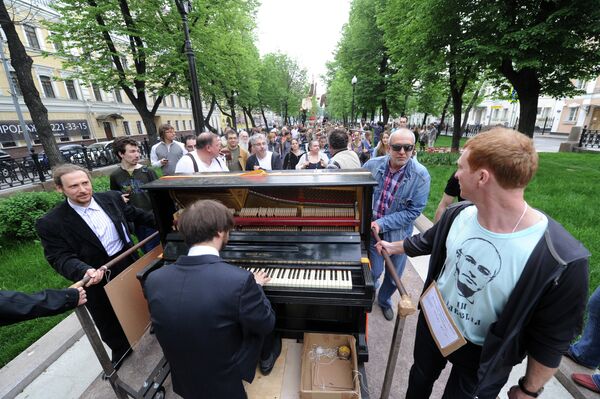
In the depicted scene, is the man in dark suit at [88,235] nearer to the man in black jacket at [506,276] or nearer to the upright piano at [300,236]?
the upright piano at [300,236]

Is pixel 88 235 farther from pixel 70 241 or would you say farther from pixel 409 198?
pixel 409 198

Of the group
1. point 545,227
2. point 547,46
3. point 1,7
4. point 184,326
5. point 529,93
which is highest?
point 1,7

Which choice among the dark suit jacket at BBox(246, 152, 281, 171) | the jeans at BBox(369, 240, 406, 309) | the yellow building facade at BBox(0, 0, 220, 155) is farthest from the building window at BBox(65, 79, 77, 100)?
the jeans at BBox(369, 240, 406, 309)

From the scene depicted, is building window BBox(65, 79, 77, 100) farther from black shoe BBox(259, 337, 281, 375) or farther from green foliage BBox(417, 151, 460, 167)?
black shoe BBox(259, 337, 281, 375)

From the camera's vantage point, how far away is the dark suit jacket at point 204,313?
1.42m

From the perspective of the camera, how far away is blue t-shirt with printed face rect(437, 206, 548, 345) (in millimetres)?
1303

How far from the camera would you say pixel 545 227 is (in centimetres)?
125

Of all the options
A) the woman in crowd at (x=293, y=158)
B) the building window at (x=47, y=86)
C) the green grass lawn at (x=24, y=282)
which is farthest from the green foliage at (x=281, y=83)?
the green grass lawn at (x=24, y=282)

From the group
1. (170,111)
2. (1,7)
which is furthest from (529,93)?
(170,111)

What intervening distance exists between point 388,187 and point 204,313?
2326mm

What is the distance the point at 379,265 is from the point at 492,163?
2286 millimetres

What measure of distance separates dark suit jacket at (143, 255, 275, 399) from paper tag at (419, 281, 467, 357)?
1078 millimetres

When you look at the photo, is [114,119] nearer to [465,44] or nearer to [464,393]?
[465,44]

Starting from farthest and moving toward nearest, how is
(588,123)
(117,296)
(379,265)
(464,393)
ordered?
(588,123), (379,265), (117,296), (464,393)
